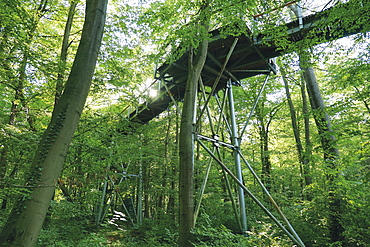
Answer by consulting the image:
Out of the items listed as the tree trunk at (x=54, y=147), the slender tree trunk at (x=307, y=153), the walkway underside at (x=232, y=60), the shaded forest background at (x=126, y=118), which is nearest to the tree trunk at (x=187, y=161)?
the shaded forest background at (x=126, y=118)

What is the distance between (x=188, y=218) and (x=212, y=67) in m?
5.15

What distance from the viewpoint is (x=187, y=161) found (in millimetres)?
5082

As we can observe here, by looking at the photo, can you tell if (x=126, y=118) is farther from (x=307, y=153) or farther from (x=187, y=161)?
(x=307, y=153)

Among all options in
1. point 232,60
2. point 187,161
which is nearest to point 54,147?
point 187,161

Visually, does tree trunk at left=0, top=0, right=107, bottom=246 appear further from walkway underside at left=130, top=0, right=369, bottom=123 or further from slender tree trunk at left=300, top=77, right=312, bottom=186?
slender tree trunk at left=300, top=77, right=312, bottom=186

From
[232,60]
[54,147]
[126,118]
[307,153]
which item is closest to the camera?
[54,147]

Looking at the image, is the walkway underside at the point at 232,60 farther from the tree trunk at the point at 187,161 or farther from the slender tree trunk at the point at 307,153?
the slender tree trunk at the point at 307,153

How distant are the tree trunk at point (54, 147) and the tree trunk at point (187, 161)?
93.1 inches

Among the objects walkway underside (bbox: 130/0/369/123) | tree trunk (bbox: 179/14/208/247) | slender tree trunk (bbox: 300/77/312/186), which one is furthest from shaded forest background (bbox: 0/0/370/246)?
walkway underside (bbox: 130/0/369/123)

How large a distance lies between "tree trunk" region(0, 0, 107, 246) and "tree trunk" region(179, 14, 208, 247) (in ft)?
7.76

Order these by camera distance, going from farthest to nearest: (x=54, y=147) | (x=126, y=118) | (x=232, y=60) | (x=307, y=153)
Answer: (x=232, y=60) < (x=126, y=118) < (x=307, y=153) < (x=54, y=147)

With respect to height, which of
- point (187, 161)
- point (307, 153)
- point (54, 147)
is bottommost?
point (54, 147)

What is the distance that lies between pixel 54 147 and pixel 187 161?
2907 mm

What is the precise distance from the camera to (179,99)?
31.2 feet
